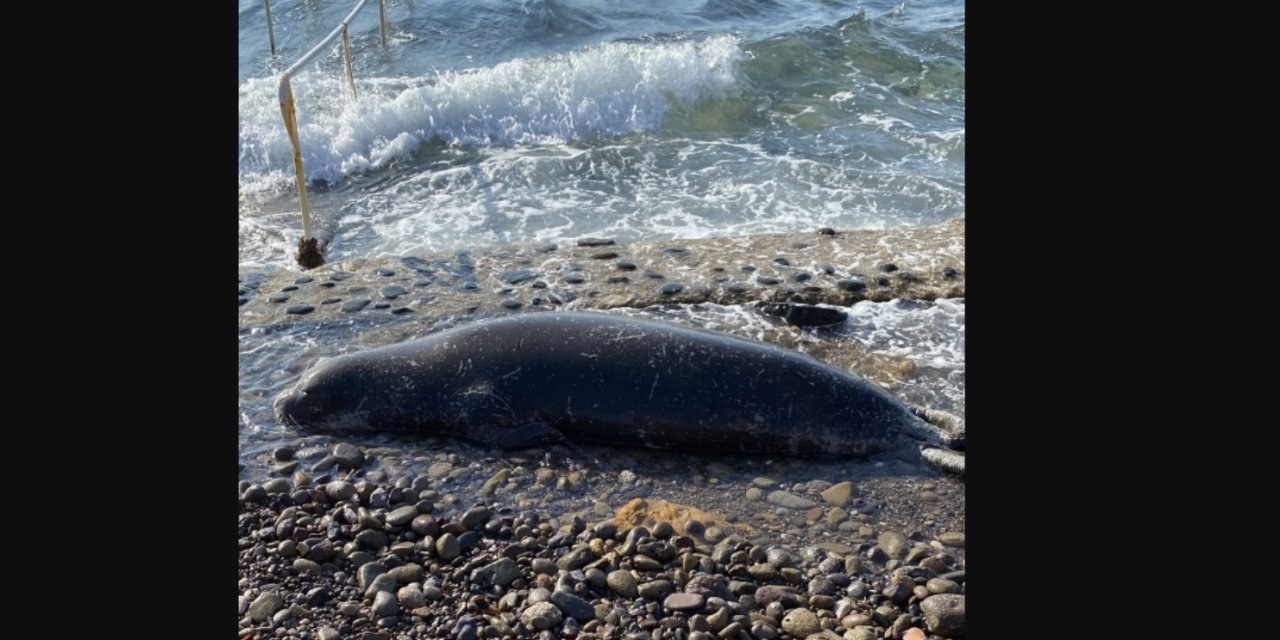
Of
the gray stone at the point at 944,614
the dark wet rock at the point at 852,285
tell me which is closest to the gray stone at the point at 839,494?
the gray stone at the point at 944,614

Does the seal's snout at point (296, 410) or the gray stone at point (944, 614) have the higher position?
the seal's snout at point (296, 410)

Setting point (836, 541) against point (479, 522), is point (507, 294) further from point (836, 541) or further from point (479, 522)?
point (836, 541)

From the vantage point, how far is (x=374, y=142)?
14.4 metres

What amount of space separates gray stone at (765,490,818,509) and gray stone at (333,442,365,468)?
221 cm

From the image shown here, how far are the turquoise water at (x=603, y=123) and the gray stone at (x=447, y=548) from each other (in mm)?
6181

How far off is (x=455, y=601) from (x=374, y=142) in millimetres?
11231

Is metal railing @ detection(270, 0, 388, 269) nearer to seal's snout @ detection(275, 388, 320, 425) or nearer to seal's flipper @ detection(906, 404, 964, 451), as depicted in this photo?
seal's snout @ detection(275, 388, 320, 425)

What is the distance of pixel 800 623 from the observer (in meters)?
4.02

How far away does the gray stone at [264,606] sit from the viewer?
407cm

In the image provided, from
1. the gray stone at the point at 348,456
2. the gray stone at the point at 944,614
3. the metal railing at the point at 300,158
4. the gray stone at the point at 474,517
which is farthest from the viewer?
the metal railing at the point at 300,158

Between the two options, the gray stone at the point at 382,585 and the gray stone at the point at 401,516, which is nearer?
the gray stone at the point at 382,585

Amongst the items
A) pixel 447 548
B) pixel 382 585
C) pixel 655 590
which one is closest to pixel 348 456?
pixel 447 548

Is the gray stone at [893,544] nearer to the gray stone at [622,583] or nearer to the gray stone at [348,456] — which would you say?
the gray stone at [622,583]

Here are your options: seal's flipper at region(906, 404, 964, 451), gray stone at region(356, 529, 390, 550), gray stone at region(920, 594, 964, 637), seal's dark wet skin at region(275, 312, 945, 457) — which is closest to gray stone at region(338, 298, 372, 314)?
seal's dark wet skin at region(275, 312, 945, 457)
